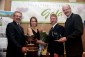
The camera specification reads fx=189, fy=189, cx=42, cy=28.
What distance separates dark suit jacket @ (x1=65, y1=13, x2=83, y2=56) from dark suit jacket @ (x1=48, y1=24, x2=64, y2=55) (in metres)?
0.24

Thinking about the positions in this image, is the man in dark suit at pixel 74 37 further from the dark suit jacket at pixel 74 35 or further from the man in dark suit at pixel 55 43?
the man in dark suit at pixel 55 43

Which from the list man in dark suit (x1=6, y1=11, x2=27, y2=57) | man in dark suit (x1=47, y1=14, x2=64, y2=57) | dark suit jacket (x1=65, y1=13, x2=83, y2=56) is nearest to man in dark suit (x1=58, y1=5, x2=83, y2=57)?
dark suit jacket (x1=65, y1=13, x2=83, y2=56)

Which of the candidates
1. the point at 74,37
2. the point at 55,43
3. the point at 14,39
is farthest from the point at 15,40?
the point at 74,37

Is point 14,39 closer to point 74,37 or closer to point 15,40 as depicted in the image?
point 15,40

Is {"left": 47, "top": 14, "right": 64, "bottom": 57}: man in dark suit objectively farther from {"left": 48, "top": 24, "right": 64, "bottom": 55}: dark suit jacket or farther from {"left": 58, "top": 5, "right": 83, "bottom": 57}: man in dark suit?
{"left": 58, "top": 5, "right": 83, "bottom": 57}: man in dark suit

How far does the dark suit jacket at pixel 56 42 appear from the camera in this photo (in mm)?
3104

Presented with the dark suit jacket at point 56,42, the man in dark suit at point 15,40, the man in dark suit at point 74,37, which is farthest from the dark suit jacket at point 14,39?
the man in dark suit at point 74,37

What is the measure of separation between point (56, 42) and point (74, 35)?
45cm

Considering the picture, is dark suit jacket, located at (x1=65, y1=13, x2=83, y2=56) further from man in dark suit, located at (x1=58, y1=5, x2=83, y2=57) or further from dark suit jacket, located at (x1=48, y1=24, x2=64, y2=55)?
dark suit jacket, located at (x1=48, y1=24, x2=64, y2=55)

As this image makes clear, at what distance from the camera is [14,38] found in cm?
303

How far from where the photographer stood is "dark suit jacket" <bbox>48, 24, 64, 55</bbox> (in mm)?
3104

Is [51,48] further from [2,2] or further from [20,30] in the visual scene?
[2,2]

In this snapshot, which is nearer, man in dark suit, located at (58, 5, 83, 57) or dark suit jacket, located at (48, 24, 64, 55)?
man in dark suit, located at (58, 5, 83, 57)

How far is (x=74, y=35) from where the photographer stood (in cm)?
274
